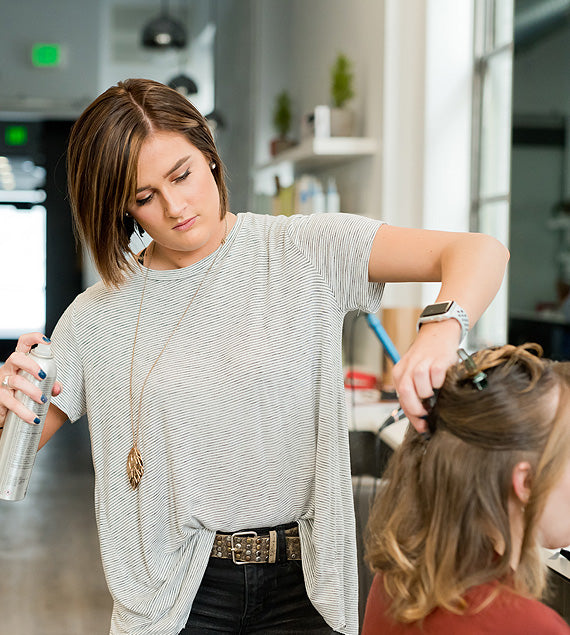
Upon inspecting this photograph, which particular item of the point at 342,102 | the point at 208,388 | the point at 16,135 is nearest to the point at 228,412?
the point at 208,388

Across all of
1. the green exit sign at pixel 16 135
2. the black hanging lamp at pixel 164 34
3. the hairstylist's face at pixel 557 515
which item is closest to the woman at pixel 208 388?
the hairstylist's face at pixel 557 515

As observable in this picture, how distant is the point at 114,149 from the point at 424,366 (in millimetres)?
609

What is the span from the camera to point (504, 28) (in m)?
3.25

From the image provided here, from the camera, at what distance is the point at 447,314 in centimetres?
102

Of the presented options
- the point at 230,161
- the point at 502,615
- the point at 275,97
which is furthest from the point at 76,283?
the point at 502,615

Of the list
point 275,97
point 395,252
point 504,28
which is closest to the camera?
point 395,252

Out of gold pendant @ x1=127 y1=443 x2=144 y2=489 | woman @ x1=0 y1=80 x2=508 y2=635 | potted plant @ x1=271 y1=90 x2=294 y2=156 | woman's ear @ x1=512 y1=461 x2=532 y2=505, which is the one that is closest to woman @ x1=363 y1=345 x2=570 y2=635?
woman's ear @ x1=512 y1=461 x2=532 y2=505

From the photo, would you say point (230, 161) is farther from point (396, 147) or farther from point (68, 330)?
point (68, 330)

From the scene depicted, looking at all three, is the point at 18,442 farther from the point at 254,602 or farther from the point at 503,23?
the point at 503,23

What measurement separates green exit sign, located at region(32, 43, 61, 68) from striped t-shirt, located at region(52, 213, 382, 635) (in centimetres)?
685

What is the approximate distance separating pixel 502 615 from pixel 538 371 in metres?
0.29

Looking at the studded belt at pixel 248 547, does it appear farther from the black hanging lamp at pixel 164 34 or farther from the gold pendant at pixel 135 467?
the black hanging lamp at pixel 164 34

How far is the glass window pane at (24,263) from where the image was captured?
8812 mm

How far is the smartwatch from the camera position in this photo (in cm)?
102
